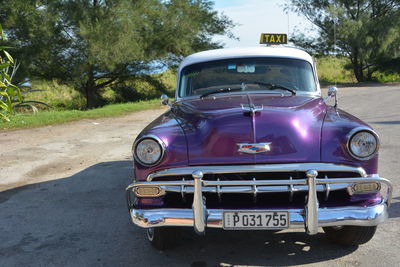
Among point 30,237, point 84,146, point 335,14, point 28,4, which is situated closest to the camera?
point 30,237

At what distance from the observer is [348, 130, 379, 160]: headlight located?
3203mm

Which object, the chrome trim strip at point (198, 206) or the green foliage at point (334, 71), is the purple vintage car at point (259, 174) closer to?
the chrome trim strip at point (198, 206)

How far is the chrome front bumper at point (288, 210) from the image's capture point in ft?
9.80

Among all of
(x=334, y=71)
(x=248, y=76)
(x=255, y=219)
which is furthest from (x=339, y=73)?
(x=255, y=219)

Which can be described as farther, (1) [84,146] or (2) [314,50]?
(2) [314,50]

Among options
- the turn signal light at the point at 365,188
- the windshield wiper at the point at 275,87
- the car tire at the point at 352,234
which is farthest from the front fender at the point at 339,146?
the windshield wiper at the point at 275,87

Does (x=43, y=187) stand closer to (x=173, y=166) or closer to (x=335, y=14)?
Answer: (x=173, y=166)

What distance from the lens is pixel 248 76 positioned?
4621mm

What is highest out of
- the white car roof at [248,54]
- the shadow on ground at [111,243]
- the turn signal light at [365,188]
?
the white car roof at [248,54]

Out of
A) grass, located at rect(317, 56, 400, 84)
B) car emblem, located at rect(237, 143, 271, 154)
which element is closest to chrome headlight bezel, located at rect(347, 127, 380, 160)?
car emblem, located at rect(237, 143, 271, 154)

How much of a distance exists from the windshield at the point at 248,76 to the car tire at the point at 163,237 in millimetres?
1558

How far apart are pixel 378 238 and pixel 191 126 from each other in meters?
1.85

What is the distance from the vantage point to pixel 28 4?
16.7 meters

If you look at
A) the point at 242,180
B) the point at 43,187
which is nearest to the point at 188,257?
the point at 242,180
